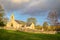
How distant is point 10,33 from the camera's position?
11.7 metres

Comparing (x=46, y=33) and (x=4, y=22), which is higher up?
(x=4, y=22)

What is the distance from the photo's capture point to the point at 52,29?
1303 centimetres

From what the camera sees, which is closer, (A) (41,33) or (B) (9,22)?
(A) (41,33)

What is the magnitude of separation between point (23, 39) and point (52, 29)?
3052 mm

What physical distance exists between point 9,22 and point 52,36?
5.07 meters

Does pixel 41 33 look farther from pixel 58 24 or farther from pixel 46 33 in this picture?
pixel 58 24

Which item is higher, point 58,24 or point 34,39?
point 58,24

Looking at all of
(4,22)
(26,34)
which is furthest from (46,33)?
(4,22)

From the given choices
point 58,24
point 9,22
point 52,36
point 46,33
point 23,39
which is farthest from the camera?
point 9,22

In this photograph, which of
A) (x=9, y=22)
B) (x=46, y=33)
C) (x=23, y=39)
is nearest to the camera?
(x=23, y=39)

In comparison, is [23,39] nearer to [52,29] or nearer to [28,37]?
[28,37]

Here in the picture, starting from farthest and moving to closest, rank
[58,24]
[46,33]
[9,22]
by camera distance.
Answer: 1. [9,22]
2. [58,24]
3. [46,33]

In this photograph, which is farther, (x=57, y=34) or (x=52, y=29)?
(x=52, y=29)

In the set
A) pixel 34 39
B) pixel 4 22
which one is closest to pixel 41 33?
pixel 34 39
